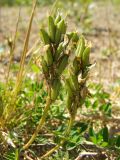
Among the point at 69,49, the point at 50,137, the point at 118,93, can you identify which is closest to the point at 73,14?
the point at 118,93

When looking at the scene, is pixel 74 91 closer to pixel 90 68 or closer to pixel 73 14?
pixel 90 68

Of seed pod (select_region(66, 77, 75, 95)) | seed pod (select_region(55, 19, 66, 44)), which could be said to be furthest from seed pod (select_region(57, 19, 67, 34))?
seed pod (select_region(66, 77, 75, 95))

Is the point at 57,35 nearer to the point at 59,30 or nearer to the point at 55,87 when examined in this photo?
the point at 59,30

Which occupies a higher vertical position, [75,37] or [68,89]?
[75,37]

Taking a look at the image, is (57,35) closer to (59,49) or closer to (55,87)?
(59,49)

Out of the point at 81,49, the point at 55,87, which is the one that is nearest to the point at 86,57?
the point at 81,49

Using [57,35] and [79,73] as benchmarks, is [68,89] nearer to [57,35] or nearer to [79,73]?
[79,73]

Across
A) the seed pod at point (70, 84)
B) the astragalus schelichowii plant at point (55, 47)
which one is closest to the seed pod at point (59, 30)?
the astragalus schelichowii plant at point (55, 47)

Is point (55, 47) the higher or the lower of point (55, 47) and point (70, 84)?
the higher

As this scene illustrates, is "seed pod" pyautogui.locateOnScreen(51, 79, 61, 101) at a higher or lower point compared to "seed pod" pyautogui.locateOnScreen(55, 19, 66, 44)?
lower

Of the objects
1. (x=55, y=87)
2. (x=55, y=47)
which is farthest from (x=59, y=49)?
(x=55, y=87)

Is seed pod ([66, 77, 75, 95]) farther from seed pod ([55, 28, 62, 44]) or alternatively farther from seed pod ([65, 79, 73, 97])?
seed pod ([55, 28, 62, 44])
